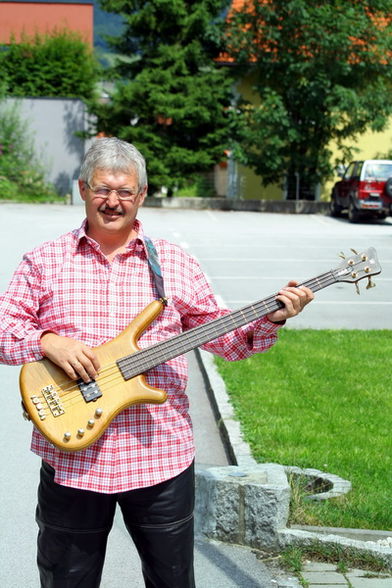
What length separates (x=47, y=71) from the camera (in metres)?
37.3

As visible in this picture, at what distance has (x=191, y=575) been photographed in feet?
10.1

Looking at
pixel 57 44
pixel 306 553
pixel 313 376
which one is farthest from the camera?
pixel 57 44

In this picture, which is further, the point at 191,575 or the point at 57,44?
the point at 57,44

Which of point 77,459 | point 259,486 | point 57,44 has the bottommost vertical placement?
point 259,486

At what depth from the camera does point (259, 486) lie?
4449 millimetres

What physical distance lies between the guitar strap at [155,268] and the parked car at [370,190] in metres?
23.5

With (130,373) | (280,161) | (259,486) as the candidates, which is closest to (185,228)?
(280,161)

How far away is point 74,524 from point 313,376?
5.34 meters

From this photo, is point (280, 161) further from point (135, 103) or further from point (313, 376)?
point (313, 376)

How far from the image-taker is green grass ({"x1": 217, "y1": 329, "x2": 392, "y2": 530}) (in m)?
4.96

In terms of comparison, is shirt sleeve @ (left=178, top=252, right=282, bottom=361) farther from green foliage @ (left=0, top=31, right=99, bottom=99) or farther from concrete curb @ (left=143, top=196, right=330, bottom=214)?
green foliage @ (left=0, top=31, right=99, bottom=99)

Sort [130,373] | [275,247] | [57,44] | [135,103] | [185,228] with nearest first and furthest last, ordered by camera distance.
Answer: [130,373], [275,247], [185,228], [135,103], [57,44]

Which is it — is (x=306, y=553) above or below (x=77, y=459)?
below

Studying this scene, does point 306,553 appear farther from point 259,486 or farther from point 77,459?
point 77,459
